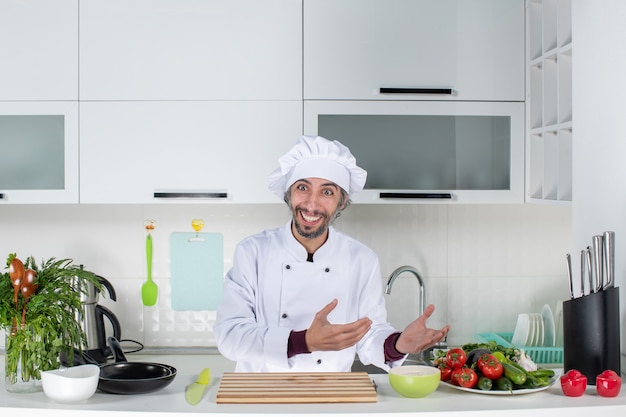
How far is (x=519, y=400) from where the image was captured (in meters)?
1.84

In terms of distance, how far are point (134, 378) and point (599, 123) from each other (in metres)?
1.47

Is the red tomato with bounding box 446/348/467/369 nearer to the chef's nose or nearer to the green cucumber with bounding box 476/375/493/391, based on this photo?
the green cucumber with bounding box 476/375/493/391

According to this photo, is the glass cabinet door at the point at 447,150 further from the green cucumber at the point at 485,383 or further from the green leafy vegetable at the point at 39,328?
the green leafy vegetable at the point at 39,328

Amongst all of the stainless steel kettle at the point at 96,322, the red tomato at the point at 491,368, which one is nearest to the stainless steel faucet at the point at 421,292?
the stainless steel kettle at the point at 96,322

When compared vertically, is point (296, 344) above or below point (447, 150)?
below

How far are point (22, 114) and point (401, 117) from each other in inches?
54.9

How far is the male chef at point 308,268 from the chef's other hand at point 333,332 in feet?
1.34

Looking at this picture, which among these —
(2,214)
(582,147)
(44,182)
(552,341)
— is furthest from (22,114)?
(552,341)

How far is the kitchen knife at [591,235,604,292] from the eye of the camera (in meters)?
2.03

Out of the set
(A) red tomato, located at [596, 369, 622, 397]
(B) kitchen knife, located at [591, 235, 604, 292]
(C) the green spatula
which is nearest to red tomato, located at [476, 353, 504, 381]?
(A) red tomato, located at [596, 369, 622, 397]

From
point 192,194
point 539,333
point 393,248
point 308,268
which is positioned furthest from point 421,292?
point 192,194

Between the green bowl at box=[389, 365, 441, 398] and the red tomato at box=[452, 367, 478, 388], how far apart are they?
2.1 inches

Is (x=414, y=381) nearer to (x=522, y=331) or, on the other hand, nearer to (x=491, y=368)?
(x=491, y=368)

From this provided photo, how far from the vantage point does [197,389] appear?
192cm
